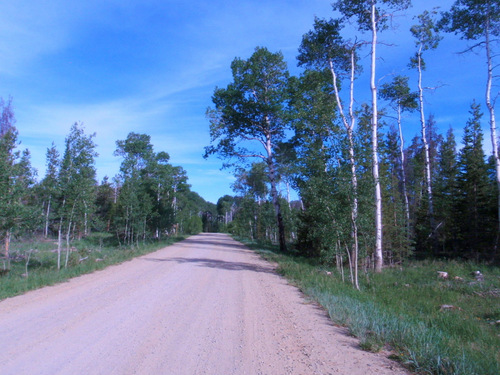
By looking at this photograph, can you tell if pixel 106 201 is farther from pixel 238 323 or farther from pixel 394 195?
pixel 238 323

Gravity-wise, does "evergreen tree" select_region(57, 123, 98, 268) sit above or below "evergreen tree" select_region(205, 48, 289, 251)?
below

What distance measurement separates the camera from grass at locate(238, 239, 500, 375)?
4598mm

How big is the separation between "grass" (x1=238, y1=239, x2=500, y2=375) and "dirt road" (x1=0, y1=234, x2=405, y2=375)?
1.39 feet

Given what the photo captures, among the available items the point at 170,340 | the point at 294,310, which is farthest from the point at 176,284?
the point at 170,340

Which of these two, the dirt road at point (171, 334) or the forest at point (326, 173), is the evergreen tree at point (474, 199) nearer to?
the forest at point (326, 173)

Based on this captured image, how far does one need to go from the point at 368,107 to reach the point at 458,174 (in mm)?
8380

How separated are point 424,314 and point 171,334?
6.74 meters

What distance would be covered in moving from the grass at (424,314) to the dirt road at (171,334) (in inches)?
16.7

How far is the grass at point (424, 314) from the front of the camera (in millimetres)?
4598

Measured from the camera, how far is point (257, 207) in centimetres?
4650

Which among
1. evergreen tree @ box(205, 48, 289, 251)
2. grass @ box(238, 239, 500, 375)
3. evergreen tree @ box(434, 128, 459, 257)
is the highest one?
evergreen tree @ box(205, 48, 289, 251)

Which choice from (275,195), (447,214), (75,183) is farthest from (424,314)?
(447,214)

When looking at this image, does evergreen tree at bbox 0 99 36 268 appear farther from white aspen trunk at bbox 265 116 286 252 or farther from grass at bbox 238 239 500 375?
white aspen trunk at bbox 265 116 286 252

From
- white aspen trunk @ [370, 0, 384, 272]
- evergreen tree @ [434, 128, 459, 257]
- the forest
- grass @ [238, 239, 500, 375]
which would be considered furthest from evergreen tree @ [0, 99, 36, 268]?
evergreen tree @ [434, 128, 459, 257]
